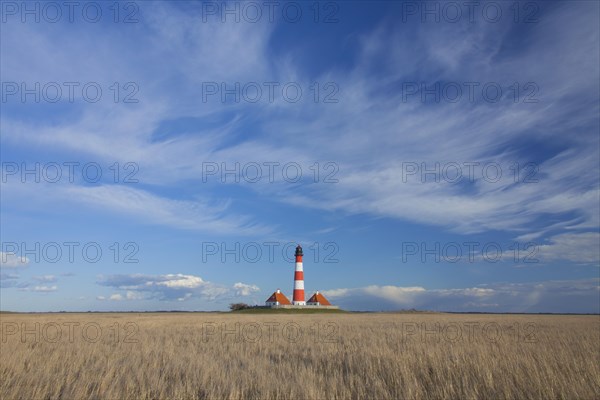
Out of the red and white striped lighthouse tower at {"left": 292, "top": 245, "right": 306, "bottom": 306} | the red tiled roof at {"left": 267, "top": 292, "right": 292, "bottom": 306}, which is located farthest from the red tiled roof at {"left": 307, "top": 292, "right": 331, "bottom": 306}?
the red and white striped lighthouse tower at {"left": 292, "top": 245, "right": 306, "bottom": 306}

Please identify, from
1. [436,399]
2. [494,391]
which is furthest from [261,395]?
[494,391]

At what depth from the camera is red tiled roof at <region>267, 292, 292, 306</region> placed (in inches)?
3349

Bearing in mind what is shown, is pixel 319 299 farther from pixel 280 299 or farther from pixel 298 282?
pixel 298 282

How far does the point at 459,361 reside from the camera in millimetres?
11469

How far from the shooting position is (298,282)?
80.2m

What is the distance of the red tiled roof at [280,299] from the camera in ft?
279

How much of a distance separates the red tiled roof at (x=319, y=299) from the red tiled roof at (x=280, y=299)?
17.3ft

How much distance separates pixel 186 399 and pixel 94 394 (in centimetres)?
191

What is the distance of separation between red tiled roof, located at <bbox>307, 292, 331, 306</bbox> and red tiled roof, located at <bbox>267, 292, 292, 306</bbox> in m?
5.28

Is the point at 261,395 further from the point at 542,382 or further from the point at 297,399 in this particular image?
the point at 542,382

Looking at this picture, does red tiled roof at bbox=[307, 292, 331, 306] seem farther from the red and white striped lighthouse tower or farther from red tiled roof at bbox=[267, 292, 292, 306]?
the red and white striped lighthouse tower

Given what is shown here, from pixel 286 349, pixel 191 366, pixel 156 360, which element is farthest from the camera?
pixel 286 349

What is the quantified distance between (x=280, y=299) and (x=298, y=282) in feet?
25.1

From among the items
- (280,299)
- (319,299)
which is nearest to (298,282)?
(280,299)
